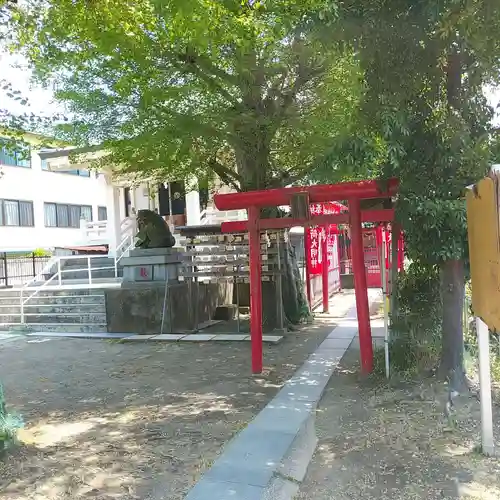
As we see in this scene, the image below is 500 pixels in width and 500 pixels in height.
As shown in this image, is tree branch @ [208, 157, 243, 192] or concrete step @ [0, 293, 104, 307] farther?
concrete step @ [0, 293, 104, 307]

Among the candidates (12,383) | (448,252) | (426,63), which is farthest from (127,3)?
(12,383)

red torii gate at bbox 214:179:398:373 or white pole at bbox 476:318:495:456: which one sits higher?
red torii gate at bbox 214:179:398:373

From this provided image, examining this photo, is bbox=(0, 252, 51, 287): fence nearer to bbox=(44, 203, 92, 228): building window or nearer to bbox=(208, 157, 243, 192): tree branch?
bbox=(44, 203, 92, 228): building window

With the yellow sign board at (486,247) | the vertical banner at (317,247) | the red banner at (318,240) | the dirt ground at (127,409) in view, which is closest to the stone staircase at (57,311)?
the dirt ground at (127,409)

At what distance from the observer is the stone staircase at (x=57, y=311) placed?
1277 cm

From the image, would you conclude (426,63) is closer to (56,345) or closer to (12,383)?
(12,383)

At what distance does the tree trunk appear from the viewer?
597cm

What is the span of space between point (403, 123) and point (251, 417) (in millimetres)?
3607

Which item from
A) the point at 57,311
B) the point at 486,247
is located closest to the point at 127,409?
the point at 486,247

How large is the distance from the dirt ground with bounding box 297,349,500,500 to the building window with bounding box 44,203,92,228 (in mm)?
24488

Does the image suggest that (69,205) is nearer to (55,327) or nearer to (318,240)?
(55,327)

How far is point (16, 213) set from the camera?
85.0ft

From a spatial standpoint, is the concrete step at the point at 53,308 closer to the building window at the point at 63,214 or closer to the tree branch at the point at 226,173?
the tree branch at the point at 226,173

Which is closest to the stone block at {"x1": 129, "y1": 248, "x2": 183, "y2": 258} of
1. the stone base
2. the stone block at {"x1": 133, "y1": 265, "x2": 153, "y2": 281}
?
the stone block at {"x1": 133, "y1": 265, "x2": 153, "y2": 281}
